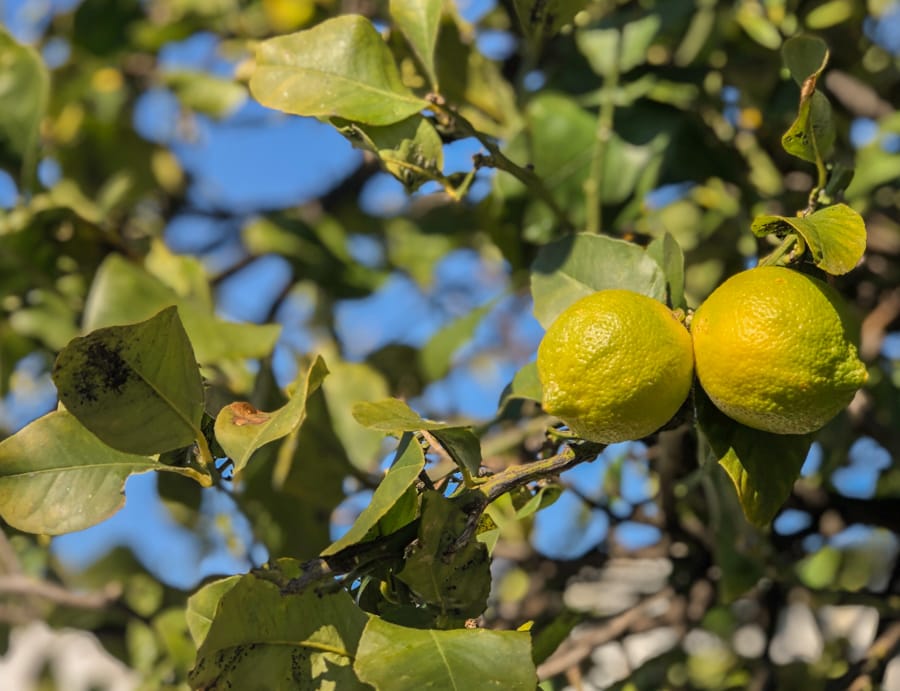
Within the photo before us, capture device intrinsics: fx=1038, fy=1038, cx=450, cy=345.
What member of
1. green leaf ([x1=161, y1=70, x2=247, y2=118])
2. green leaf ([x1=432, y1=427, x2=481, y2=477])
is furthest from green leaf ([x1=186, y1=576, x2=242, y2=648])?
green leaf ([x1=161, y1=70, x2=247, y2=118])

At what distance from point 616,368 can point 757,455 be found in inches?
4.8

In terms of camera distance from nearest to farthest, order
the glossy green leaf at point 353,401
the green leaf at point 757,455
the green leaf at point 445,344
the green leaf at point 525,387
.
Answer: the green leaf at point 757,455 < the green leaf at point 525,387 < the glossy green leaf at point 353,401 < the green leaf at point 445,344

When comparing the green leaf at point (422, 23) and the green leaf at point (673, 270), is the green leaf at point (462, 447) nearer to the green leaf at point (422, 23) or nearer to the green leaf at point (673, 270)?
the green leaf at point (673, 270)

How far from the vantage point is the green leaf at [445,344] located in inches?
53.7

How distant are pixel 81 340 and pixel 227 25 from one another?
149 cm

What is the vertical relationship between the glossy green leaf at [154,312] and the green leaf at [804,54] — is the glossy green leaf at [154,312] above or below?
below

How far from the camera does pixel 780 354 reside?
0.62 meters

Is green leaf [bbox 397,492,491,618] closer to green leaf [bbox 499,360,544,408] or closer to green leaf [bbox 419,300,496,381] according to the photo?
green leaf [bbox 499,360,544,408]

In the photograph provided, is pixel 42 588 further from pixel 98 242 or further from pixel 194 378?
pixel 194 378

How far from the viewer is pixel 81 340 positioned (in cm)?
64

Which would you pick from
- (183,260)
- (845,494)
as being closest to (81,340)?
(183,260)

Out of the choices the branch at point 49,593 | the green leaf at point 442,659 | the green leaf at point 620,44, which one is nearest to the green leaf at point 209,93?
the green leaf at point 620,44

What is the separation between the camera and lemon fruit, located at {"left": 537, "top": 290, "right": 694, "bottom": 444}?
0.63 m

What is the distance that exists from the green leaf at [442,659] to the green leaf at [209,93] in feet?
4.17
